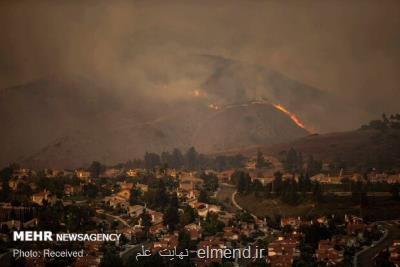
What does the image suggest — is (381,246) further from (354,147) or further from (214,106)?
(214,106)

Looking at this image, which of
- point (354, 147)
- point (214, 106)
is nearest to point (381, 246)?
point (354, 147)

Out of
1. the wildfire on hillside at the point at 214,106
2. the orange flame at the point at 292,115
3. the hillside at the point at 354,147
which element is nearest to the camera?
the hillside at the point at 354,147

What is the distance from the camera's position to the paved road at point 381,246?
17.7m

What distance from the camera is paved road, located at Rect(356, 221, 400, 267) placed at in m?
17.7

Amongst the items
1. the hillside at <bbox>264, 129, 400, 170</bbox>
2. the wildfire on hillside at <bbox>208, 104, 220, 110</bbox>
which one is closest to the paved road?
the hillside at <bbox>264, 129, 400, 170</bbox>

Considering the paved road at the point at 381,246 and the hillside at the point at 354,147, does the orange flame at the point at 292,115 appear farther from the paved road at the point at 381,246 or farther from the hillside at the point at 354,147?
the paved road at the point at 381,246

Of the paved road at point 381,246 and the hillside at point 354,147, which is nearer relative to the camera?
the paved road at point 381,246

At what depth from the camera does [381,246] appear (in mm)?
18625

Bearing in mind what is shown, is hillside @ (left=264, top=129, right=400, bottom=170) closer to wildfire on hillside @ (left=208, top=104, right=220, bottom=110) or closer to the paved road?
wildfire on hillside @ (left=208, top=104, right=220, bottom=110)

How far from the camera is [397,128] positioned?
104 feet

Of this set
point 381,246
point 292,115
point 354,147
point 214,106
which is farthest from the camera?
point 214,106

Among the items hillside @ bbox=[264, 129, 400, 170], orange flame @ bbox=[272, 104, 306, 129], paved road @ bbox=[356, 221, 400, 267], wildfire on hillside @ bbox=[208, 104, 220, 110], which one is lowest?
paved road @ bbox=[356, 221, 400, 267]

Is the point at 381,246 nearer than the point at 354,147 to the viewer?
Yes

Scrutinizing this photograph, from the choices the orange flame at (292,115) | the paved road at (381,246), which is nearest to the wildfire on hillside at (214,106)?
the orange flame at (292,115)
